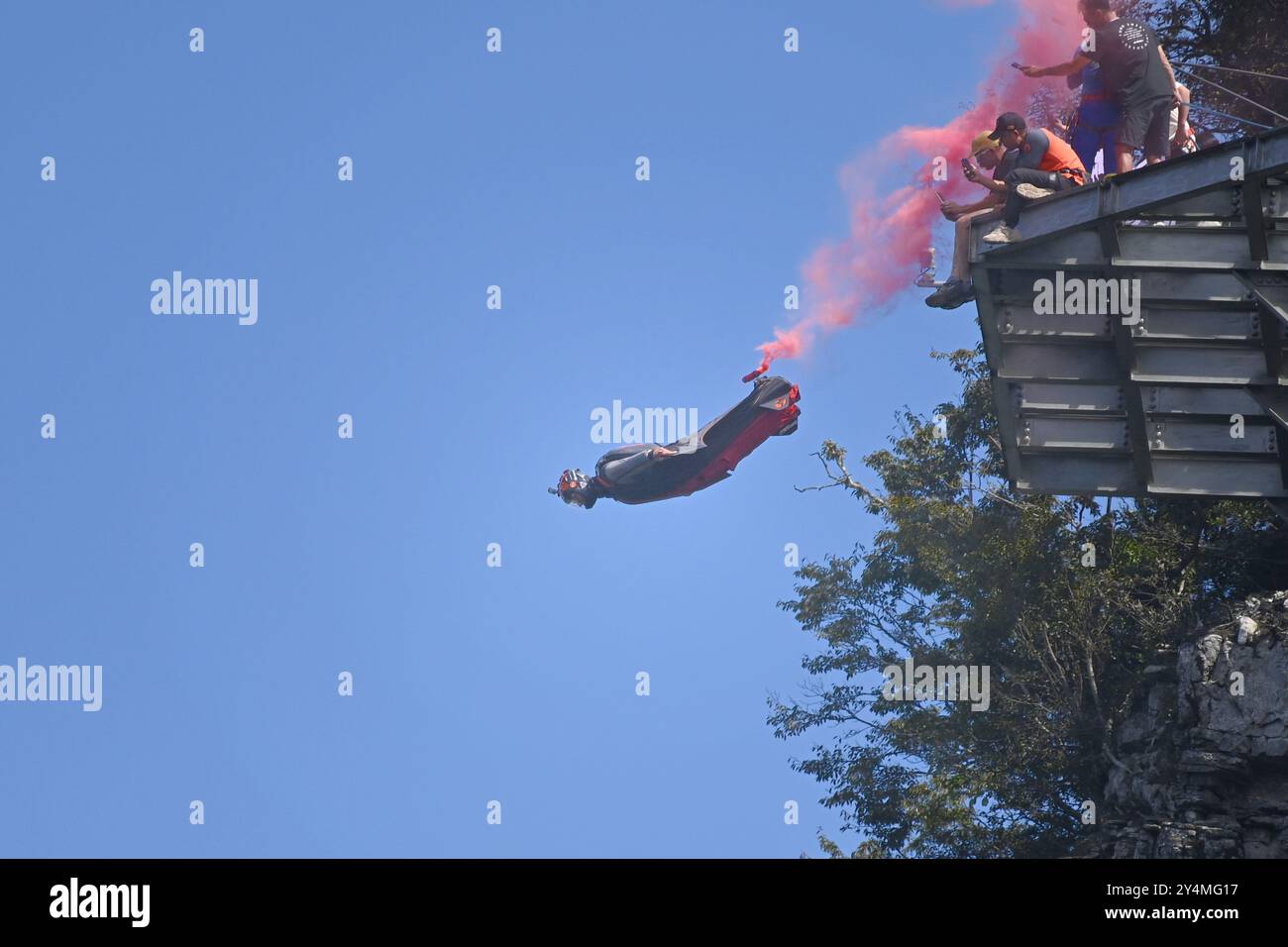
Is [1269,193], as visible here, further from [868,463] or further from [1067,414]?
[868,463]

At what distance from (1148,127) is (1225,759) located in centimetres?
1120

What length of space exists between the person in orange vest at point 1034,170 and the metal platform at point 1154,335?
177 mm

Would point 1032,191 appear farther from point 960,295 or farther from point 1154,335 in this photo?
point 1154,335

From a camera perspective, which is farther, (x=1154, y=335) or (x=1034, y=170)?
(x=1154, y=335)

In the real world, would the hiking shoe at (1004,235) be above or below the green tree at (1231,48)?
below

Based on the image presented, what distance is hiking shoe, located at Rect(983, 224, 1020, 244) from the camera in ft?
93.2

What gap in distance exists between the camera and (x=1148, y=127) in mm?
28484

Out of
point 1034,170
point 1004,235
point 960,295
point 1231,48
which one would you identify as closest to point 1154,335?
point 1004,235

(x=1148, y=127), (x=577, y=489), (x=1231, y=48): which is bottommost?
(x=577, y=489)

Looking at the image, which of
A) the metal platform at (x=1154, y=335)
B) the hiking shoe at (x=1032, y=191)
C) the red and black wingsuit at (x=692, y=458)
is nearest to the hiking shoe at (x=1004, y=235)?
the metal platform at (x=1154, y=335)

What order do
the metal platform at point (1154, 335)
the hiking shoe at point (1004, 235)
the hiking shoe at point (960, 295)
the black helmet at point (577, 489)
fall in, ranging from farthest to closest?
the black helmet at point (577, 489), the hiking shoe at point (960, 295), the hiking shoe at point (1004, 235), the metal platform at point (1154, 335)

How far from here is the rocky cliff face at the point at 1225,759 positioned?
3281 cm

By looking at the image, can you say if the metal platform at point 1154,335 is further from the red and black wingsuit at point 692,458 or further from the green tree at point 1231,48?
the green tree at point 1231,48
